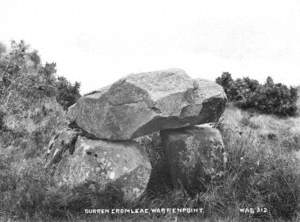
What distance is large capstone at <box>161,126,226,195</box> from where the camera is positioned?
6164mm

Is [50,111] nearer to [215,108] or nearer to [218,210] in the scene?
[215,108]

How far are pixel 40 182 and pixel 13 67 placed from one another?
677cm

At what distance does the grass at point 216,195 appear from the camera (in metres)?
5.33

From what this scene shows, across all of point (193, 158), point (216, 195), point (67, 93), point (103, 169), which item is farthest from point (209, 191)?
point (67, 93)

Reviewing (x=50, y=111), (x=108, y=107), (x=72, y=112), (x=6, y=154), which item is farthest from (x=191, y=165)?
(x=50, y=111)

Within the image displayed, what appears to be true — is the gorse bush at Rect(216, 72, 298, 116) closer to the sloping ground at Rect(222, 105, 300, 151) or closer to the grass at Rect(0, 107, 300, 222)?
the sloping ground at Rect(222, 105, 300, 151)

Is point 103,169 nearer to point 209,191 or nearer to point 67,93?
point 209,191

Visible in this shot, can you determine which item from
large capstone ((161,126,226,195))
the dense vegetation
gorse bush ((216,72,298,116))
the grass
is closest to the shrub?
the dense vegetation

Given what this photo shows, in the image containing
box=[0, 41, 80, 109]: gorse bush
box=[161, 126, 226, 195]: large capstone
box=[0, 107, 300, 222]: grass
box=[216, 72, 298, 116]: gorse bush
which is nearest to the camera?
box=[0, 107, 300, 222]: grass

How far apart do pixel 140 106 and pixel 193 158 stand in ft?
4.64

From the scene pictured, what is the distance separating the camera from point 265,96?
1246 cm

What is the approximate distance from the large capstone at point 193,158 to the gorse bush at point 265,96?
6725 millimetres

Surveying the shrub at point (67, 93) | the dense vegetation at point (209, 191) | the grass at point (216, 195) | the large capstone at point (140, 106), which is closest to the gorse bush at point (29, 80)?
the shrub at point (67, 93)

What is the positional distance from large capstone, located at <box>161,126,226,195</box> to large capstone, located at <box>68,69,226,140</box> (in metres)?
0.31
